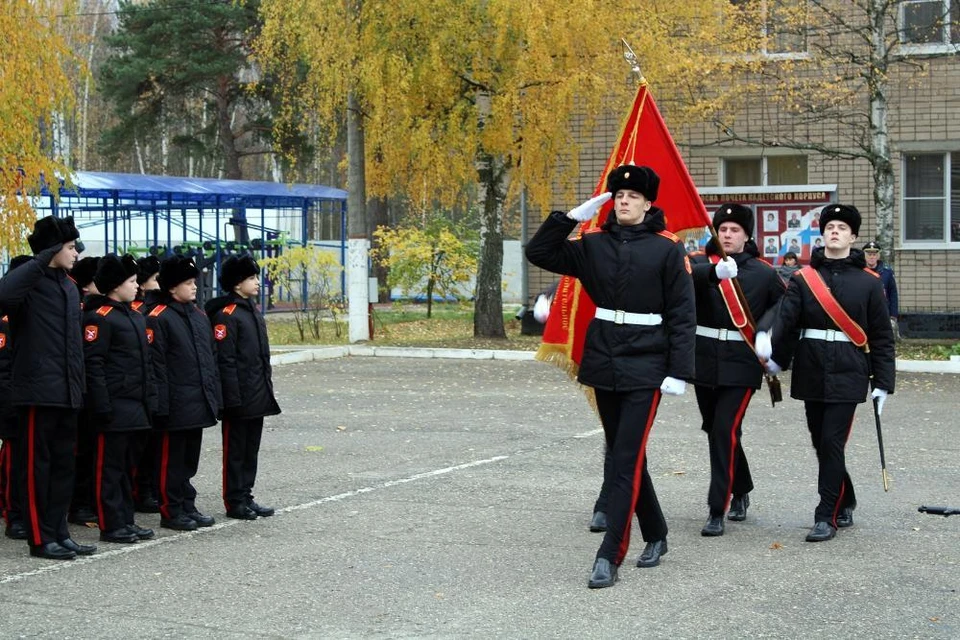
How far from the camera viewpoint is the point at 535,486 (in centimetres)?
1040

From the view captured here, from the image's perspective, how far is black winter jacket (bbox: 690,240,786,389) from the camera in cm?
878

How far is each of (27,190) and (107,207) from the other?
17565 mm

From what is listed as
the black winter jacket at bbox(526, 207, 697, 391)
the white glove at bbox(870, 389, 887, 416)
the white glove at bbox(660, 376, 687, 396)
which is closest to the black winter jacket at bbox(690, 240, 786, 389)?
the white glove at bbox(870, 389, 887, 416)

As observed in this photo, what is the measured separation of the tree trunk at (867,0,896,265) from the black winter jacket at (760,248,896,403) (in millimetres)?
12463

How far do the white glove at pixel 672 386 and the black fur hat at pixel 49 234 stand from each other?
3359 millimetres

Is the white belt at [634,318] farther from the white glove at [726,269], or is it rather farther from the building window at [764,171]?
the building window at [764,171]

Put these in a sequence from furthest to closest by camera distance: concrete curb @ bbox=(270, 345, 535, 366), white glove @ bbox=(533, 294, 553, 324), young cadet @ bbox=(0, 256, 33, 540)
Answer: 1. concrete curb @ bbox=(270, 345, 535, 366)
2. young cadet @ bbox=(0, 256, 33, 540)
3. white glove @ bbox=(533, 294, 553, 324)

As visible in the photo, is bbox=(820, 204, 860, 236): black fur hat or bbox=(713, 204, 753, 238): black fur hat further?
bbox=(713, 204, 753, 238): black fur hat

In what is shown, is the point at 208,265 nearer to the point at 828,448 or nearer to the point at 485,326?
the point at 485,326

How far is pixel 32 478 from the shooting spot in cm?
809

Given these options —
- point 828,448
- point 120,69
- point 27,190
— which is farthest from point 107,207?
point 828,448

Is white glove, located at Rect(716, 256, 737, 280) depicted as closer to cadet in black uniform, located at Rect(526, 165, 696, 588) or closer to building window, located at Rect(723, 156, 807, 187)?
cadet in black uniform, located at Rect(526, 165, 696, 588)

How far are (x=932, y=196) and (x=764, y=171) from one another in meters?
2.86

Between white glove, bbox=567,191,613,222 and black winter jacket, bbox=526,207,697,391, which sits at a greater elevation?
white glove, bbox=567,191,613,222
